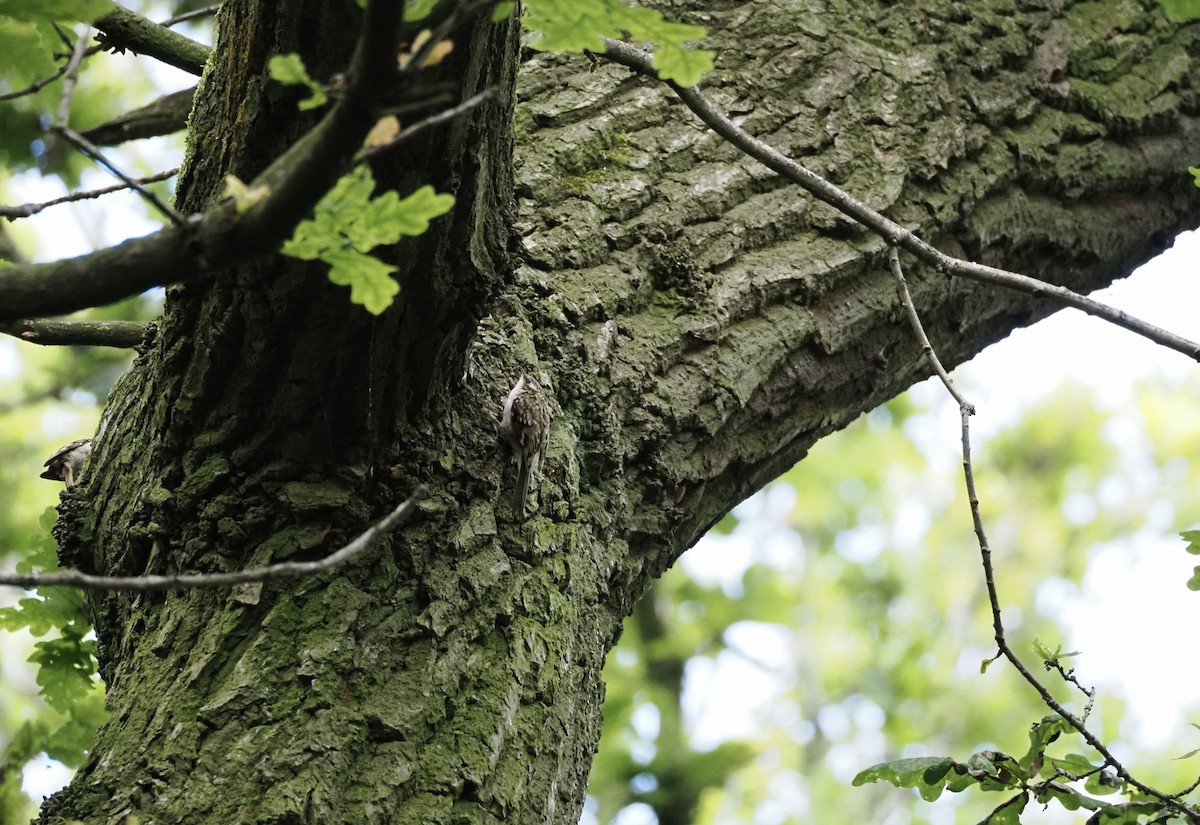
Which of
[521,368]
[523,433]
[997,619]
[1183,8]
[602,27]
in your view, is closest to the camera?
[602,27]

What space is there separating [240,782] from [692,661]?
540cm

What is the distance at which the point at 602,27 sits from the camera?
1.40m

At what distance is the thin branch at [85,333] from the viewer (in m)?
2.54

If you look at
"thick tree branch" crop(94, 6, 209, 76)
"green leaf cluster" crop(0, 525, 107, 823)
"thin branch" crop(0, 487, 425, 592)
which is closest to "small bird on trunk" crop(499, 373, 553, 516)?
"thin branch" crop(0, 487, 425, 592)

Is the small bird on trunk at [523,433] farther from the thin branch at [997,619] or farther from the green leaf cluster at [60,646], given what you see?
the green leaf cluster at [60,646]

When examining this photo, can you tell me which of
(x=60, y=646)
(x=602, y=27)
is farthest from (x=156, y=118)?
(x=602, y=27)

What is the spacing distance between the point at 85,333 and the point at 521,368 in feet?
3.87

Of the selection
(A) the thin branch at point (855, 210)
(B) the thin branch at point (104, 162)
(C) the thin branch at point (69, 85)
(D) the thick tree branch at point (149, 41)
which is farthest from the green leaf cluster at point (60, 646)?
(A) the thin branch at point (855, 210)

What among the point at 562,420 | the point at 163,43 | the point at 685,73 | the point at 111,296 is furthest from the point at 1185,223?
the point at 111,296

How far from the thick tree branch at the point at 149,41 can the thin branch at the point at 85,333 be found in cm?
70

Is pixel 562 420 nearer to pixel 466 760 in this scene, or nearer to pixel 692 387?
pixel 692 387

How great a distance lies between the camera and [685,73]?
145 cm

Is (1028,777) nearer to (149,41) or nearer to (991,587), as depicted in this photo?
(991,587)

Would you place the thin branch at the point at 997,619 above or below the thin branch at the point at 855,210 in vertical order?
below
